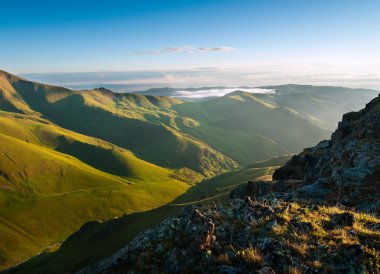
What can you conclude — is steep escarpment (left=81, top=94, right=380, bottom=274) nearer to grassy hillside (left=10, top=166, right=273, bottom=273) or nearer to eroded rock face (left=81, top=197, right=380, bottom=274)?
eroded rock face (left=81, top=197, right=380, bottom=274)

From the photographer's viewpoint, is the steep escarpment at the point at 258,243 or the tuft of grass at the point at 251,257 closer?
the steep escarpment at the point at 258,243

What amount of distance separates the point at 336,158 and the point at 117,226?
113 metres

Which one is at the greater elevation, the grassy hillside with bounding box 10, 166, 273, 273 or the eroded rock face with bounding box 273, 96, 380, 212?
the eroded rock face with bounding box 273, 96, 380, 212

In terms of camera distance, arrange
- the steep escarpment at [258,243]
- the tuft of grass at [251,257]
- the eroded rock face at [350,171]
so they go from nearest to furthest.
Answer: the steep escarpment at [258,243] → the tuft of grass at [251,257] → the eroded rock face at [350,171]

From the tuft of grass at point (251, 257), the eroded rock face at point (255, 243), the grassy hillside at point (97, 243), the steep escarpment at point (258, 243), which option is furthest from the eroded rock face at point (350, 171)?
the grassy hillside at point (97, 243)

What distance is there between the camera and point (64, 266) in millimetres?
115000

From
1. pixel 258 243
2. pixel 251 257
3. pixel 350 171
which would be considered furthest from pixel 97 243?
pixel 251 257

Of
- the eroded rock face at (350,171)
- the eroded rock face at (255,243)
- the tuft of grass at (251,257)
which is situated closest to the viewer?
the eroded rock face at (255,243)

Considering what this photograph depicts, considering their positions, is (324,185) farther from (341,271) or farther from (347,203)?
(341,271)

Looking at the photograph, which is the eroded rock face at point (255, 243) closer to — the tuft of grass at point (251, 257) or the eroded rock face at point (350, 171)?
the tuft of grass at point (251, 257)

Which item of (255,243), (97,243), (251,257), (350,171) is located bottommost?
(97,243)

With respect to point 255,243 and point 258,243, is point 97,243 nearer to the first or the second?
point 255,243

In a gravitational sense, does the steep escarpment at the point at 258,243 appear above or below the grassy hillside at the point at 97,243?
above

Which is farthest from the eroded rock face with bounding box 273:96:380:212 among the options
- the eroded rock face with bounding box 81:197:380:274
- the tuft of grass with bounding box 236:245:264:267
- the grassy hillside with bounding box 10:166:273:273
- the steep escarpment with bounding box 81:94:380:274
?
the grassy hillside with bounding box 10:166:273:273
